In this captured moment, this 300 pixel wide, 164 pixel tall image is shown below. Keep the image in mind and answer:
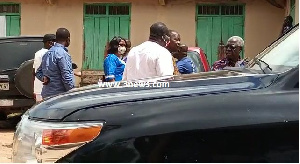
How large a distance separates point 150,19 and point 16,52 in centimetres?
515

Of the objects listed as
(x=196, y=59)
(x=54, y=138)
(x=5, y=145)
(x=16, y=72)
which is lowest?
(x=5, y=145)

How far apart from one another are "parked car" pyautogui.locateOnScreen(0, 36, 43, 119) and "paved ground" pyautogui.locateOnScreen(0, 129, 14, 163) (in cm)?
53

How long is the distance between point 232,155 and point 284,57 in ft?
3.12

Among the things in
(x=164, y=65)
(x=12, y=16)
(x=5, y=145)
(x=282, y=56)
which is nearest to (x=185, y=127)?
(x=282, y=56)

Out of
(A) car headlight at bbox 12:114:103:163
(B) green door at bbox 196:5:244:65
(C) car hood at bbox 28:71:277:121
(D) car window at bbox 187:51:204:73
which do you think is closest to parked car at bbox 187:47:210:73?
(D) car window at bbox 187:51:204:73

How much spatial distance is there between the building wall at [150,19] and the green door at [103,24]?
0.50 ft

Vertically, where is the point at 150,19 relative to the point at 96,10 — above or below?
below

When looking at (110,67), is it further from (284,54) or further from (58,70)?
(284,54)

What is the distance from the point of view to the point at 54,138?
9.25 feet

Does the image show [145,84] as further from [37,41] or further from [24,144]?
[37,41]

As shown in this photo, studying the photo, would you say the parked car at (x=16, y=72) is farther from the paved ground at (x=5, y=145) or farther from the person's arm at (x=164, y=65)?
the person's arm at (x=164, y=65)

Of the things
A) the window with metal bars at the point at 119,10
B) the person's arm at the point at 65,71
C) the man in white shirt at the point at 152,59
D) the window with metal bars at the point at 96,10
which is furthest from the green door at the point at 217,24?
the man in white shirt at the point at 152,59

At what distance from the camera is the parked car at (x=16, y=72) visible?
31.8ft

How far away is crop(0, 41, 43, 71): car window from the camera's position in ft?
33.4
